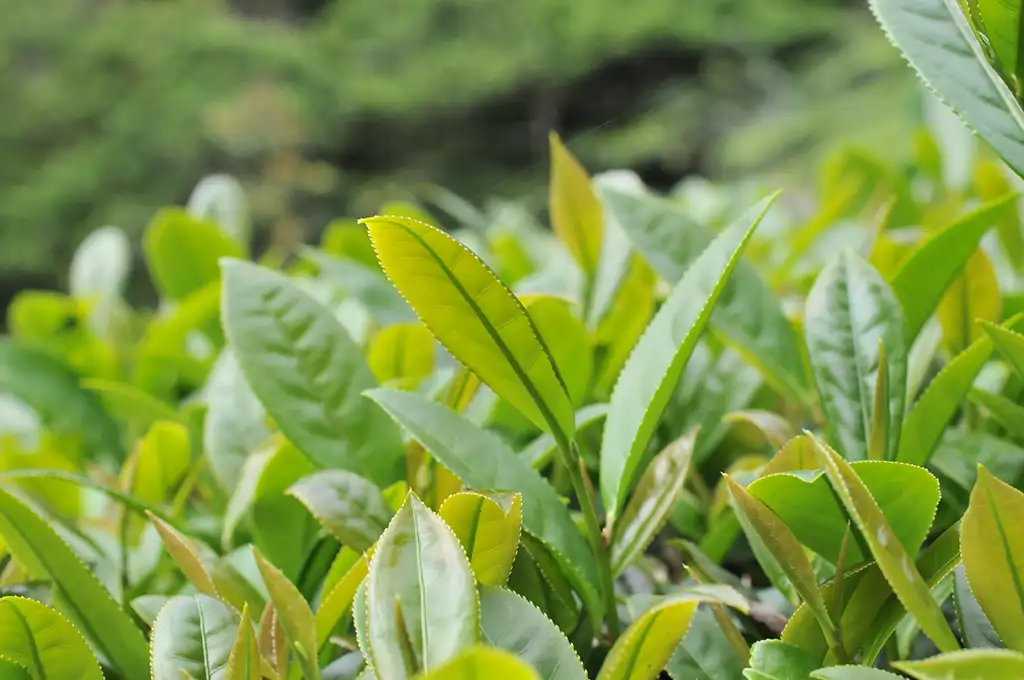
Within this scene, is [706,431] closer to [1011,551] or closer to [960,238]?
[960,238]

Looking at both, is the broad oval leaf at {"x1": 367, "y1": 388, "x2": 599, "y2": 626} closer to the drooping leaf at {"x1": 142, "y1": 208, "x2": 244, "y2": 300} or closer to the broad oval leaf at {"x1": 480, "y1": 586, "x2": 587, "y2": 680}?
the broad oval leaf at {"x1": 480, "y1": 586, "x2": 587, "y2": 680}

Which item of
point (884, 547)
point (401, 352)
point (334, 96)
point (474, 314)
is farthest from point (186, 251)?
point (334, 96)

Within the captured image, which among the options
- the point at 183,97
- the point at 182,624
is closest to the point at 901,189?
the point at 182,624

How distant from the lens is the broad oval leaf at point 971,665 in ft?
1.07

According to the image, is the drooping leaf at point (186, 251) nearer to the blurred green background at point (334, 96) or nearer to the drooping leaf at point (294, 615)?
the drooping leaf at point (294, 615)

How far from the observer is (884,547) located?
37 cm

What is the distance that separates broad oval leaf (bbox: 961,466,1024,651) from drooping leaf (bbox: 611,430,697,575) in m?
0.15

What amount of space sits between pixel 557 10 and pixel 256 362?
10.4m

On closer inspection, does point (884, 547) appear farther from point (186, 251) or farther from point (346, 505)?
point (186, 251)

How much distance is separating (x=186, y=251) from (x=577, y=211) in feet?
1.94

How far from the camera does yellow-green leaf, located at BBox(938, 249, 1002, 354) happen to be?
0.65 m

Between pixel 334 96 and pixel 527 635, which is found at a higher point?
pixel 527 635

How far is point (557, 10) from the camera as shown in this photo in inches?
405

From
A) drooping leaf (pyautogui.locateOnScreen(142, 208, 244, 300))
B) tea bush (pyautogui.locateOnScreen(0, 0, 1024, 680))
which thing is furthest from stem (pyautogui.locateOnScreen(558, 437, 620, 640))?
drooping leaf (pyautogui.locateOnScreen(142, 208, 244, 300))
